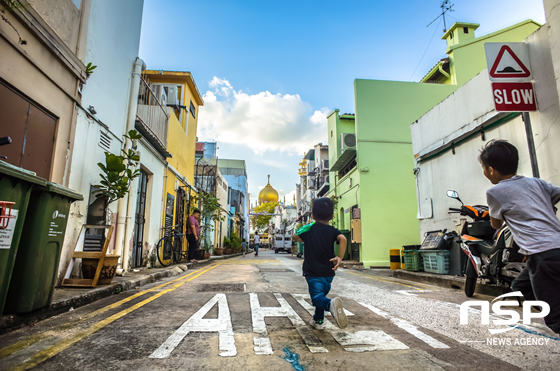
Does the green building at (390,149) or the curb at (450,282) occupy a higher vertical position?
the green building at (390,149)

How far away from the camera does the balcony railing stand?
9.51 m

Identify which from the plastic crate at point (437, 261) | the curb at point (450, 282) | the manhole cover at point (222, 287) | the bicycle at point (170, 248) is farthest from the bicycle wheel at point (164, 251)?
the plastic crate at point (437, 261)

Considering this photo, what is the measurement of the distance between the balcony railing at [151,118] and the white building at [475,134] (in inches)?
347

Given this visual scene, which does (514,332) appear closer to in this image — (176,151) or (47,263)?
(47,263)

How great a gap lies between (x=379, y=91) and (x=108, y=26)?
1233 centimetres

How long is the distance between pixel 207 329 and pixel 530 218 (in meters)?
2.86

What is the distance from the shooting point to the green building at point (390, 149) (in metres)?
15.0

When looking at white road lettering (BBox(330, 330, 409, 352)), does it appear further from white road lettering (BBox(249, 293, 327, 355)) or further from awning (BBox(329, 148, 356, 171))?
awning (BBox(329, 148, 356, 171))

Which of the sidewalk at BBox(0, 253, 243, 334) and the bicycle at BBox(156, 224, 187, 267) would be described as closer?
the sidewalk at BBox(0, 253, 243, 334)

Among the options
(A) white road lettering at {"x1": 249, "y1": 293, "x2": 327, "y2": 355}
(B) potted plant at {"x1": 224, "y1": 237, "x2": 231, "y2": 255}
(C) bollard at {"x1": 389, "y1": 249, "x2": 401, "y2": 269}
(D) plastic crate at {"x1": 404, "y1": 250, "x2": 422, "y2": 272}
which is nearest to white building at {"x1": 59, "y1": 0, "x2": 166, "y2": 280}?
(A) white road lettering at {"x1": 249, "y1": 293, "x2": 327, "y2": 355}

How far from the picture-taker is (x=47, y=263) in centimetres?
371

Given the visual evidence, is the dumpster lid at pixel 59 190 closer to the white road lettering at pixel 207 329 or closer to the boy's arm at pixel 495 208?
the white road lettering at pixel 207 329

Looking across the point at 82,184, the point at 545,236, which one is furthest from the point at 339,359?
the point at 82,184

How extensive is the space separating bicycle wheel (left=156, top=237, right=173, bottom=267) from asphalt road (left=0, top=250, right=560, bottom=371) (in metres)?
6.39
